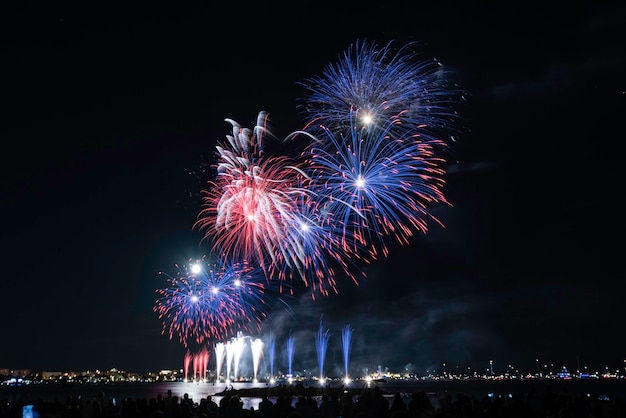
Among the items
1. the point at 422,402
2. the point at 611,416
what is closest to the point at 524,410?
the point at 611,416

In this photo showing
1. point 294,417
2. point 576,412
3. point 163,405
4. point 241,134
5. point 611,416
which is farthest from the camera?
point 241,134

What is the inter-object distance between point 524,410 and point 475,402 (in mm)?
3911

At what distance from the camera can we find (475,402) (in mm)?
17344

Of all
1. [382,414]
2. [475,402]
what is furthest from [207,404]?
[475,402]

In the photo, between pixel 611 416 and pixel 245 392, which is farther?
pixel 245 392

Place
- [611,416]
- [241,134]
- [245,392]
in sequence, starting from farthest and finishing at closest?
[245,392]
[241,134]
[611,416]

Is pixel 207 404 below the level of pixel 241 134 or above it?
below

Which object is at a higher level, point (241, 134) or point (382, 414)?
point (241, 134)

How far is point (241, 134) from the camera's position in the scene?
2905 cm

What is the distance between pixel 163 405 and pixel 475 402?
34.5ft

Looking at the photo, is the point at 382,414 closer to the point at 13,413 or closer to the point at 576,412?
the point at 576,412

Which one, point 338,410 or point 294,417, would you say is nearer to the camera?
point 294,417

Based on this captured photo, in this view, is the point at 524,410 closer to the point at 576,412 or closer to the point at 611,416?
the point at 611,416

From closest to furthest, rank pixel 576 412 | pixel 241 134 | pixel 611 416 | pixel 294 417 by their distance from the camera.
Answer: pixel 294 417, pixel 611 416, pixel 576 412, pixel 241 134
